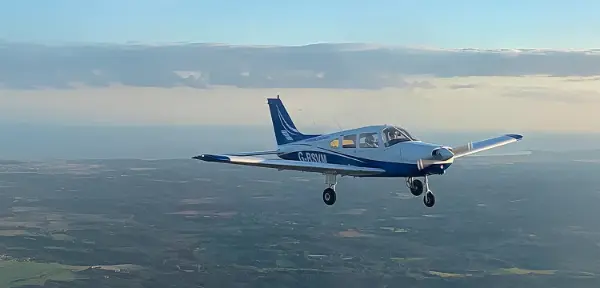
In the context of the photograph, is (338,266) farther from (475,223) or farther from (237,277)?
(475,223)

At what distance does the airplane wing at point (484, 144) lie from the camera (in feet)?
96.4

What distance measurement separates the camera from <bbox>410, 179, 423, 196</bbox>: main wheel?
2884 centimetres

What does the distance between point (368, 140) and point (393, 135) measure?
3.69ft

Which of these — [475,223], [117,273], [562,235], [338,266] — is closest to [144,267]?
[117,273]

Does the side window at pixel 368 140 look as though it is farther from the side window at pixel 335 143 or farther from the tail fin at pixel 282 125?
the tail fin at pixel 282 125

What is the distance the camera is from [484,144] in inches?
1246

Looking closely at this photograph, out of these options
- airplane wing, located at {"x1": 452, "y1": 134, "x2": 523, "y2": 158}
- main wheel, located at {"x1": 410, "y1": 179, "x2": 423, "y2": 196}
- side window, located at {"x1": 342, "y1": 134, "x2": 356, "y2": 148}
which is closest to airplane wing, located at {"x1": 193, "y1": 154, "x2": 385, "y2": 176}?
side window, located at {"x1": 342, "y1": 134, "x2": 356, "y2": 148}

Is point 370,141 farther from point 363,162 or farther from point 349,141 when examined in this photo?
point 349,141

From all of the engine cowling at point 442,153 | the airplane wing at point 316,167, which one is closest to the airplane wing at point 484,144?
the engine cowling at point 442,153

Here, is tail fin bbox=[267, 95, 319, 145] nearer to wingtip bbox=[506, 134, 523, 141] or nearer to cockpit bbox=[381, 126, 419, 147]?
cockpit bbox=[381, 126, 419, 147]

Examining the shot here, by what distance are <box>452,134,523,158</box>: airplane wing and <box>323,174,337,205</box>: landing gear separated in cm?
548

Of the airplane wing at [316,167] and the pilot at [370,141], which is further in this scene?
the pilot at [370,141]

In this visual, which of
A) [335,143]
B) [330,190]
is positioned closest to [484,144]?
[335,143]

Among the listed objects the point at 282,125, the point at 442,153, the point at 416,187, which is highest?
the point at 282,125
